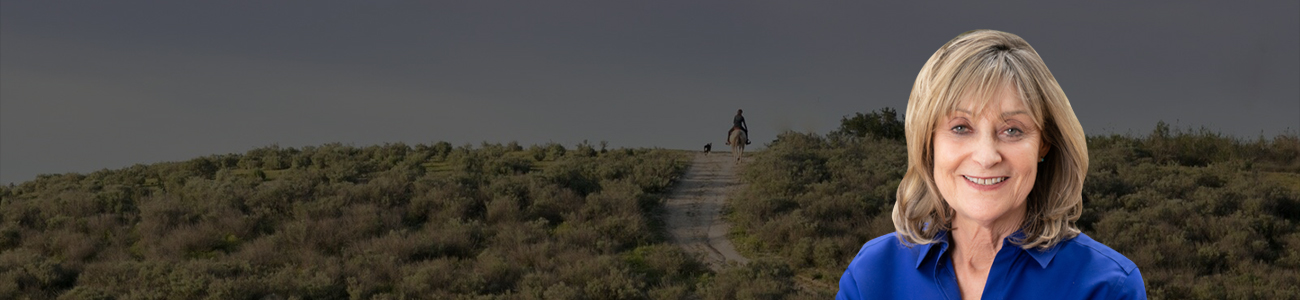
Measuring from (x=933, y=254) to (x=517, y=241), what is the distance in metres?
15.5

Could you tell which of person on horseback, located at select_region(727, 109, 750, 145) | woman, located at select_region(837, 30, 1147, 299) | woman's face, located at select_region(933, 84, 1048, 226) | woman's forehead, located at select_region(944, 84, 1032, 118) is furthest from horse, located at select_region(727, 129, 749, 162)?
woman's forehead, located at select_region(944, 84, 1032, 118)

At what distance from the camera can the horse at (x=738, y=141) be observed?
95.1 feet

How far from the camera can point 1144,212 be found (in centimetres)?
2005

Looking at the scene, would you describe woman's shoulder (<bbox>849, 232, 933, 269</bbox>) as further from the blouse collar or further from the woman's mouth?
the woman's mouth

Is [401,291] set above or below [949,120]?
below

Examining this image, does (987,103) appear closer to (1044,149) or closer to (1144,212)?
(1044,149)

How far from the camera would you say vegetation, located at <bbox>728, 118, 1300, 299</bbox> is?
16750 millimetres

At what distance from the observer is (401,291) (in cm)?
1506

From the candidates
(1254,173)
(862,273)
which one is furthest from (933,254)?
(1254,173)

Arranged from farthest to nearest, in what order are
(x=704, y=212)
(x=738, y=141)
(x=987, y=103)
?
(x=738, y=141)
(x=704, y=212)
(x=987, y=103)

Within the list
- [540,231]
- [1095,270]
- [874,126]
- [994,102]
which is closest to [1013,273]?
[1095,270]

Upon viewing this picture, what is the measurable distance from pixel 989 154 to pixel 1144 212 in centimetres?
1975

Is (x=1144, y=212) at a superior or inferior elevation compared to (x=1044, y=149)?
inferior

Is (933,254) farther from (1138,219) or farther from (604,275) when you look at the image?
(1138,219)
